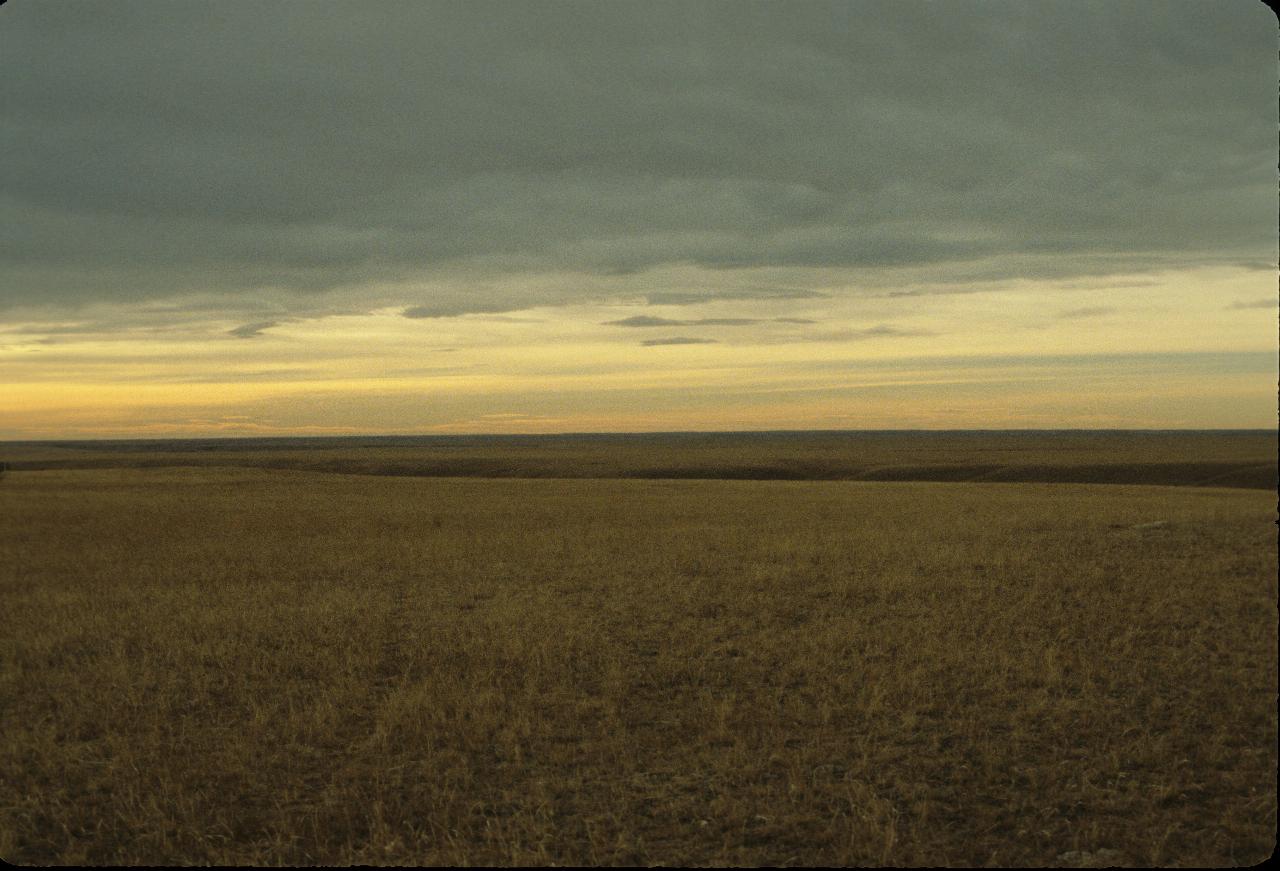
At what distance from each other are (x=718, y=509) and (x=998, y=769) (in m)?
30.4

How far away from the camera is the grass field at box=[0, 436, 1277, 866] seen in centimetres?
745

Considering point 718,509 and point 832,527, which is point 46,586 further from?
point 718,509

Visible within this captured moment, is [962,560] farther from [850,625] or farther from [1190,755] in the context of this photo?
[1190,755]

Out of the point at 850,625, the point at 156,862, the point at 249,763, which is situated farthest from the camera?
the point at 850,625

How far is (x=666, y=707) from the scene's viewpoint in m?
10.6

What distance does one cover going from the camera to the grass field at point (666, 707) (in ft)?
24.4

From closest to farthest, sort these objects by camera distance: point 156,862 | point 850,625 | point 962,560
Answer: point 156,862 → point 850,625 → point 962,560

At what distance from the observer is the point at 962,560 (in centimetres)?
1936

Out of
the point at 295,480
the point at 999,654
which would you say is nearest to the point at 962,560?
the point at 999,654

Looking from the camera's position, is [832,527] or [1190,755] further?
[832,527]

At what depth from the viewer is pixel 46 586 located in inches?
784

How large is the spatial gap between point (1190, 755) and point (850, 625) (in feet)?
19.8

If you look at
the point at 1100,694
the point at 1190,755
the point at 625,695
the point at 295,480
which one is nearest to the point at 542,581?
the point at 625,695

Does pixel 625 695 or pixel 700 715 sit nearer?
pixel 700 715
